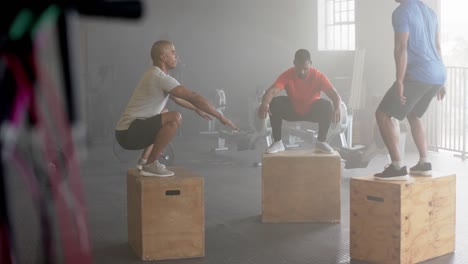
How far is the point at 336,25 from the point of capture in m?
10.1

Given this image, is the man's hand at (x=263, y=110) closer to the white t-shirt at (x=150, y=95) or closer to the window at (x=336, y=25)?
the white t-shirt at (x=150, y=95)

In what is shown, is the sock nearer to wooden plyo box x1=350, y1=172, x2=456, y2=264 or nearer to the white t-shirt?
wooden plyo box x1=350, y1=172, x2=456, y2=264

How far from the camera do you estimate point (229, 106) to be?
10312mm

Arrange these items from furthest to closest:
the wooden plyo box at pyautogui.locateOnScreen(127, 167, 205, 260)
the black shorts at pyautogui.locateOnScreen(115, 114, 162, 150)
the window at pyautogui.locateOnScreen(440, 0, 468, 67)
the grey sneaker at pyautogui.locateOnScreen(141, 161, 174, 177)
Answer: the window at pyautogui.locateOnScreen(440, 0, 468, 67) → the black shorts at pyautogui.locateOnScreen(115, 114, 162, 150) → the grey sneaker at pyautogui.locateOnScreen(141, 161, 174, 177) → the wooden plyo box at pyautogui.locateOnScreen(127, 167, 205, 260)

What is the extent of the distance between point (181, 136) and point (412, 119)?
6.65 meters

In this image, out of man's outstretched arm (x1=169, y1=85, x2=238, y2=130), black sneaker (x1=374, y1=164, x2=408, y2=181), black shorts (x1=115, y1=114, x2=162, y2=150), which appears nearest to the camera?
man's outstretched arm (x1=169, y1=85, x2=238, y2=130)

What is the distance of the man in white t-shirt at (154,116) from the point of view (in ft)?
11.7

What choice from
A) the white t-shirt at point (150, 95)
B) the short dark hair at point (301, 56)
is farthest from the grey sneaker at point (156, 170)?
the short dark hair at point (301, 56)

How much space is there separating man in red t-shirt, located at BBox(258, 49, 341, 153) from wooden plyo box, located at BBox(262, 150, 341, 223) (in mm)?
208

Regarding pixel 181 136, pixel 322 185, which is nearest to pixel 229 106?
pixel 181 136

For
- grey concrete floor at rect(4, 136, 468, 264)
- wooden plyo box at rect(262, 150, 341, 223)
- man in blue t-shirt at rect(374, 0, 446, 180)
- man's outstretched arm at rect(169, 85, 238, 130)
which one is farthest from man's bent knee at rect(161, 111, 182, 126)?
man in blue t-shirt at rect(374, 0, 446, 180)

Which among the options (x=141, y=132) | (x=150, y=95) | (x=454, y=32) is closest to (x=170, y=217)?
(x=141, y=132)

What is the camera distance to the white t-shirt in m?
3.55

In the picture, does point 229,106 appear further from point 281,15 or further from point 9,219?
point 9,219
